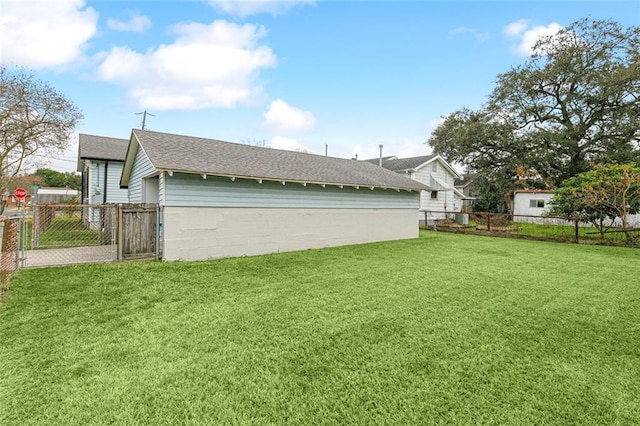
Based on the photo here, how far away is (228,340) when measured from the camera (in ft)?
11.1

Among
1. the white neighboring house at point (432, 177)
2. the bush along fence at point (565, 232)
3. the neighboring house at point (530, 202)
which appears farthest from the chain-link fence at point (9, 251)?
the neighboring house at point (530, 202)

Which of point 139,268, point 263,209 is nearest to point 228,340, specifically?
point 139,268

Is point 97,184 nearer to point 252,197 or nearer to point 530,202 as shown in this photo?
point 252,197

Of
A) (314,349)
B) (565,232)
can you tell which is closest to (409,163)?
(565,232)

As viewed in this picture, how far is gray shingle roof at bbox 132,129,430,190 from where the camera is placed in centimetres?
777

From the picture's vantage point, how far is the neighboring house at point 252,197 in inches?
298

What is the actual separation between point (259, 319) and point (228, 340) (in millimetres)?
655

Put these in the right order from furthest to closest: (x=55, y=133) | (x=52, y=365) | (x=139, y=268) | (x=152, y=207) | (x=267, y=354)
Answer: (x=55, y=133) < (x=152, y=207) < (x=139, y=268) < (x=267, y=354) < (x=52, y=365)

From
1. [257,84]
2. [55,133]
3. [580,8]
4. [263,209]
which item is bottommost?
[263,209]

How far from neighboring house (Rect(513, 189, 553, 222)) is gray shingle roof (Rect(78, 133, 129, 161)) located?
973 inches

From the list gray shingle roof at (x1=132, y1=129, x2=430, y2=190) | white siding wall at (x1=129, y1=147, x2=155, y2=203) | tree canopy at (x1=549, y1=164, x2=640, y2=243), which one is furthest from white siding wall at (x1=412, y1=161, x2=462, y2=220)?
white siding wall at (x1=129, y1=147, x2=155, y2=203)

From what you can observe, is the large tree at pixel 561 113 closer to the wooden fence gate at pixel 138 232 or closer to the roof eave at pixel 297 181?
the roof eave at pixel 297 181

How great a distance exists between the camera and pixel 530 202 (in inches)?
897

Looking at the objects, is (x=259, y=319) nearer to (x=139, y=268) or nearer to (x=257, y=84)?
(x=139, y=268)
